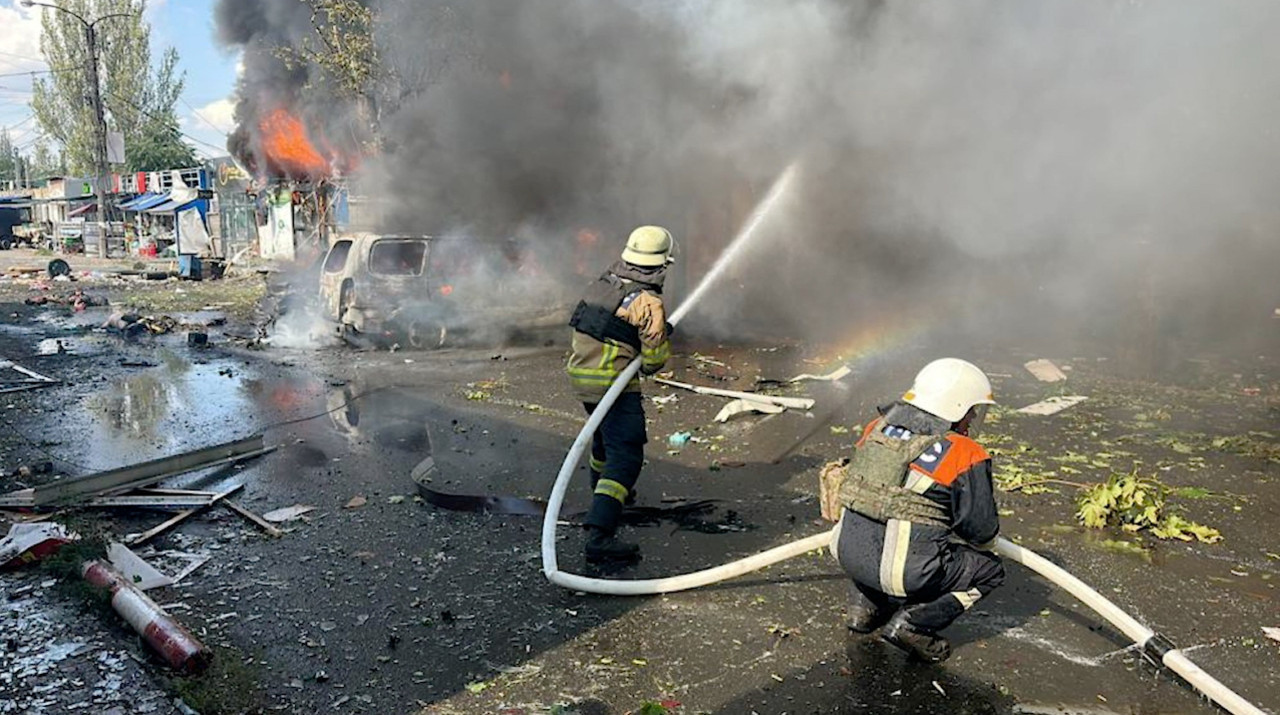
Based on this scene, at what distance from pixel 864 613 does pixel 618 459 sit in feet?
5.00

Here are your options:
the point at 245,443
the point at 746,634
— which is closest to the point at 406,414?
the point at 245,443

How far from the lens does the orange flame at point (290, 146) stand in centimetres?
2314

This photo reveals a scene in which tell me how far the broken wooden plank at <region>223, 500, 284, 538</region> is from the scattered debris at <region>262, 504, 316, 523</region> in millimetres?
71

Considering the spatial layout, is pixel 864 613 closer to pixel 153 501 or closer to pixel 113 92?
→ pixel 153 501

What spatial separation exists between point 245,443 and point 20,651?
3.04 metres

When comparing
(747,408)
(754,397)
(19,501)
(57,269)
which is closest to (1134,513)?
(747,408)

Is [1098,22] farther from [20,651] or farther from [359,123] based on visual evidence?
[359,123]

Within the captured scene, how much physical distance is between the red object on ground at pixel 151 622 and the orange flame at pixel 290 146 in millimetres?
20610

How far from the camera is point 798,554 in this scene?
3463 millimetres

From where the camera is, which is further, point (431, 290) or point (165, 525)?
point (431, 290)

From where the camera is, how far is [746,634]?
3578 mm

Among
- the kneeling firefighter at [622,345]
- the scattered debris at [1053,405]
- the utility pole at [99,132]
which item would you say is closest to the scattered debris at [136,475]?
the kneeling firefighter at [622,345]

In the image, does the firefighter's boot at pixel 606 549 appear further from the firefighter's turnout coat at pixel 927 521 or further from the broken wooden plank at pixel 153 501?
the broken wooden plank at pixel 153 501

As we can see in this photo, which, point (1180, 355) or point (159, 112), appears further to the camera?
point (159, 112)
